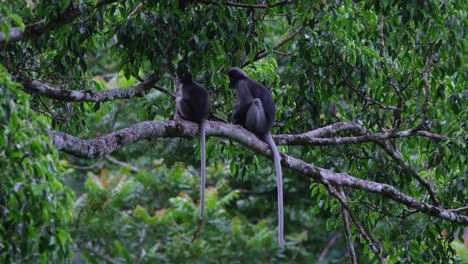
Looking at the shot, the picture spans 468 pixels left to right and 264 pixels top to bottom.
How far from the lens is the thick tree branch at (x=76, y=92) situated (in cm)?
477

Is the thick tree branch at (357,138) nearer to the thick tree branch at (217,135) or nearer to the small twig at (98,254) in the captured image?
the thick tree branch at (217,135)

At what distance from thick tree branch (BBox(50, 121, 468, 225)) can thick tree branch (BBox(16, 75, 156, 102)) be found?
334 mm

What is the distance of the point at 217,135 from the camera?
219 inches

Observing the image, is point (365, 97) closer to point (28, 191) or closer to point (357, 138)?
point (357, 138)

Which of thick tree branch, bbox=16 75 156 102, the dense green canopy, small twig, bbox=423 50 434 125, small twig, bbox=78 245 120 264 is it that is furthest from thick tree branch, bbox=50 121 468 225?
small twig, bbox=78 245 120 264

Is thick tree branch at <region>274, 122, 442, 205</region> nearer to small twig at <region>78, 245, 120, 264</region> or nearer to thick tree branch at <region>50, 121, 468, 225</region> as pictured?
thick tree branch at <region>50, 121, 468, 225</region>

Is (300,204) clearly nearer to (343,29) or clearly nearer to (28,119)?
(343,29)

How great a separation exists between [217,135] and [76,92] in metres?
1.09

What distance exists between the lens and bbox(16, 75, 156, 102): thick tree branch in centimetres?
477

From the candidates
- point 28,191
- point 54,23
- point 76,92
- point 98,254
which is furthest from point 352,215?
point 98,254

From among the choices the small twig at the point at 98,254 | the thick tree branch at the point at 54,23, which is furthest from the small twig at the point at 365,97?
the small twig at the point at 98,254

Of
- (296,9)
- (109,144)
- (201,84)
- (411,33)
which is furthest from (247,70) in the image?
(109,144)

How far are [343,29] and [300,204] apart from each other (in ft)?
17.2

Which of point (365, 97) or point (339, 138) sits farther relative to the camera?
point (365, 97)
